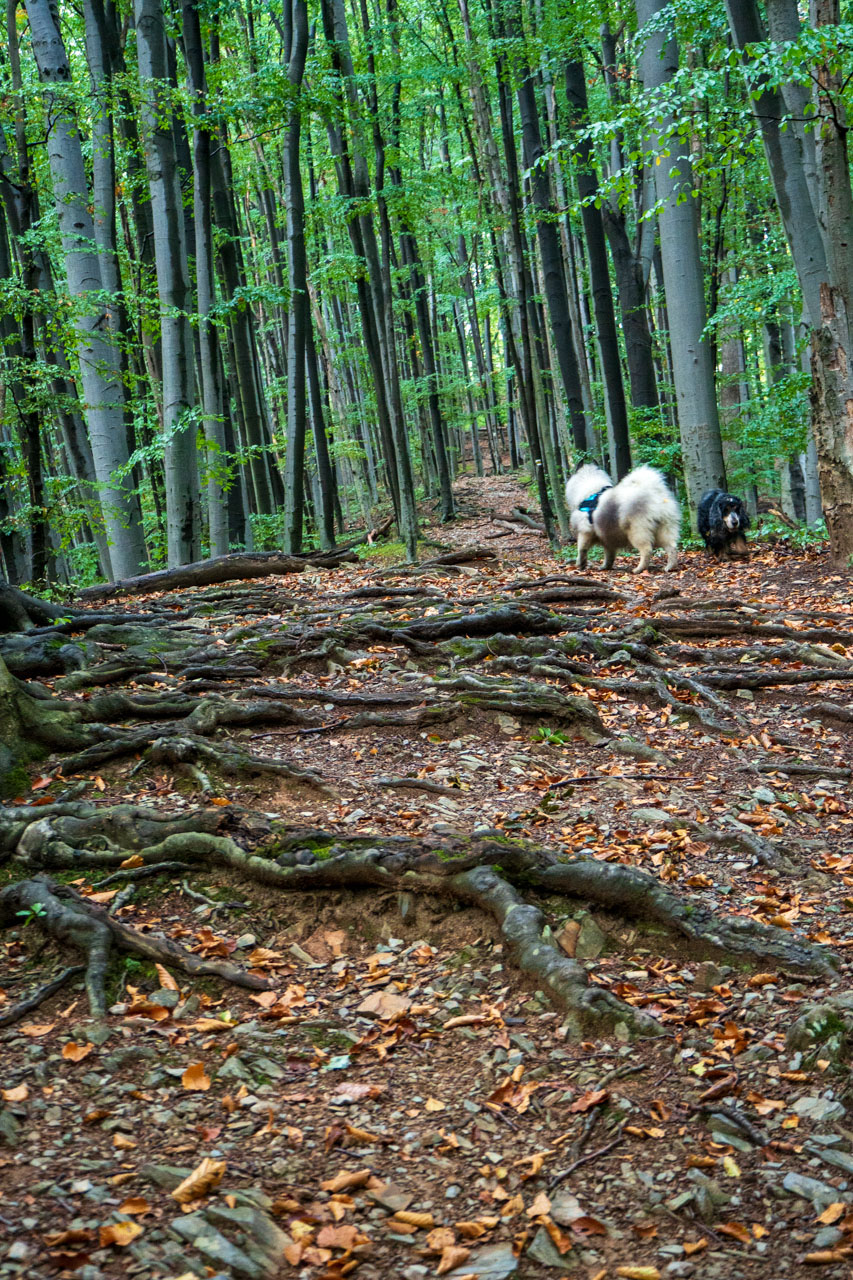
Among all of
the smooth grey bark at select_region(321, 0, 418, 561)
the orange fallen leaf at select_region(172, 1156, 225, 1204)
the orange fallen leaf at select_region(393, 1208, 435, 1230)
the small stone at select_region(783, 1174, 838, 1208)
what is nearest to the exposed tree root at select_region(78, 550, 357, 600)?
the smooth grey bark at select_region(321, 0, 418, 561)

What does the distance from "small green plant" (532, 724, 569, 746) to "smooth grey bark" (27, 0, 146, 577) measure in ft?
23.9

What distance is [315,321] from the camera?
25.4 m

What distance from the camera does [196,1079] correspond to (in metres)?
3.24

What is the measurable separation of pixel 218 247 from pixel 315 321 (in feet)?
29.3

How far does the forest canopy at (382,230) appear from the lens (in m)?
9.66

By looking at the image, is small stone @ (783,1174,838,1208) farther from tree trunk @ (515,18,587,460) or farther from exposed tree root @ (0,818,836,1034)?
tree trunk @ (515,18,587,460)

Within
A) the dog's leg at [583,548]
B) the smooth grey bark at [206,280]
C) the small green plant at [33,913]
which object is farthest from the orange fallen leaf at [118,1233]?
the smooth grey bark at [206,280]

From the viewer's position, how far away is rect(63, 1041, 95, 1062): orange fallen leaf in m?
3.25

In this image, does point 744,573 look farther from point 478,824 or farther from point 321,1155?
point 321,1155

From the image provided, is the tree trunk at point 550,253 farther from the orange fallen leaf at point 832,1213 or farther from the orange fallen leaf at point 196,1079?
the orange fallen leaf at point 832,1213

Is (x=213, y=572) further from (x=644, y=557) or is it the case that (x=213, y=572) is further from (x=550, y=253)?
(x=550, y=253)

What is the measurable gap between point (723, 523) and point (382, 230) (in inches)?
369

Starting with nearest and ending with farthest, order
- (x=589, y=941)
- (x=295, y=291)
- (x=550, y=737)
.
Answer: (x=589, y=941)
(x=550, y=737)
(x=295, y=291)

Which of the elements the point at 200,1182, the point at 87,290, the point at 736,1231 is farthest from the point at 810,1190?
the point at 87,290
